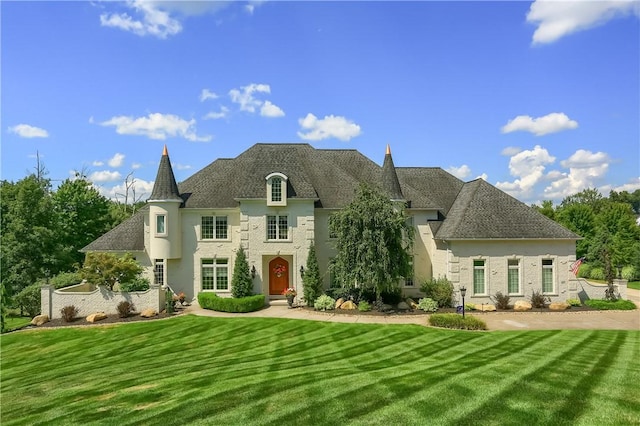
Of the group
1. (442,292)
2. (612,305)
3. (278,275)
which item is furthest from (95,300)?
(612,305)

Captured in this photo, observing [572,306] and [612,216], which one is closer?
[572,306]

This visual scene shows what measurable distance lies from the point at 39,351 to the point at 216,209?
40.0 ft

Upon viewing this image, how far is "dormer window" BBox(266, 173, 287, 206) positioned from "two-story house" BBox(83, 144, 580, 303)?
0.21 ft

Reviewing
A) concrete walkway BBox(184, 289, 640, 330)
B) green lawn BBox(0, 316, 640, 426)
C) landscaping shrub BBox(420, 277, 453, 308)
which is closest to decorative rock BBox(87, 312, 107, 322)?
green lawn BBox(0, 316, 640, 426)

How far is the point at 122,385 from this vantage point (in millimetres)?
11148

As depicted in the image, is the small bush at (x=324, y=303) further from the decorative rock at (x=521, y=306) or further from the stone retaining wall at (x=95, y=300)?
the decorative rock at (x=521, y=306)

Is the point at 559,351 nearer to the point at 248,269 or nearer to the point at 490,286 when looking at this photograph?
the point at 490,286

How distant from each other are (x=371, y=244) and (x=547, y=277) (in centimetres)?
1160

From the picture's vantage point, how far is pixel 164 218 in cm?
2623

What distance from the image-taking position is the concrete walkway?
766 inches

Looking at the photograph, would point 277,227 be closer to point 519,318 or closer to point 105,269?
point 105,269

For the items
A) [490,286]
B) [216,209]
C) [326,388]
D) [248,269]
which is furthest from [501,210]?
[326,388]

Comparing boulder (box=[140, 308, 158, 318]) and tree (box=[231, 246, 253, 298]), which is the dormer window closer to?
tree (box=[231, 246, 253, 298])

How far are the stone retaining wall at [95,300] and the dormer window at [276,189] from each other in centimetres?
870
